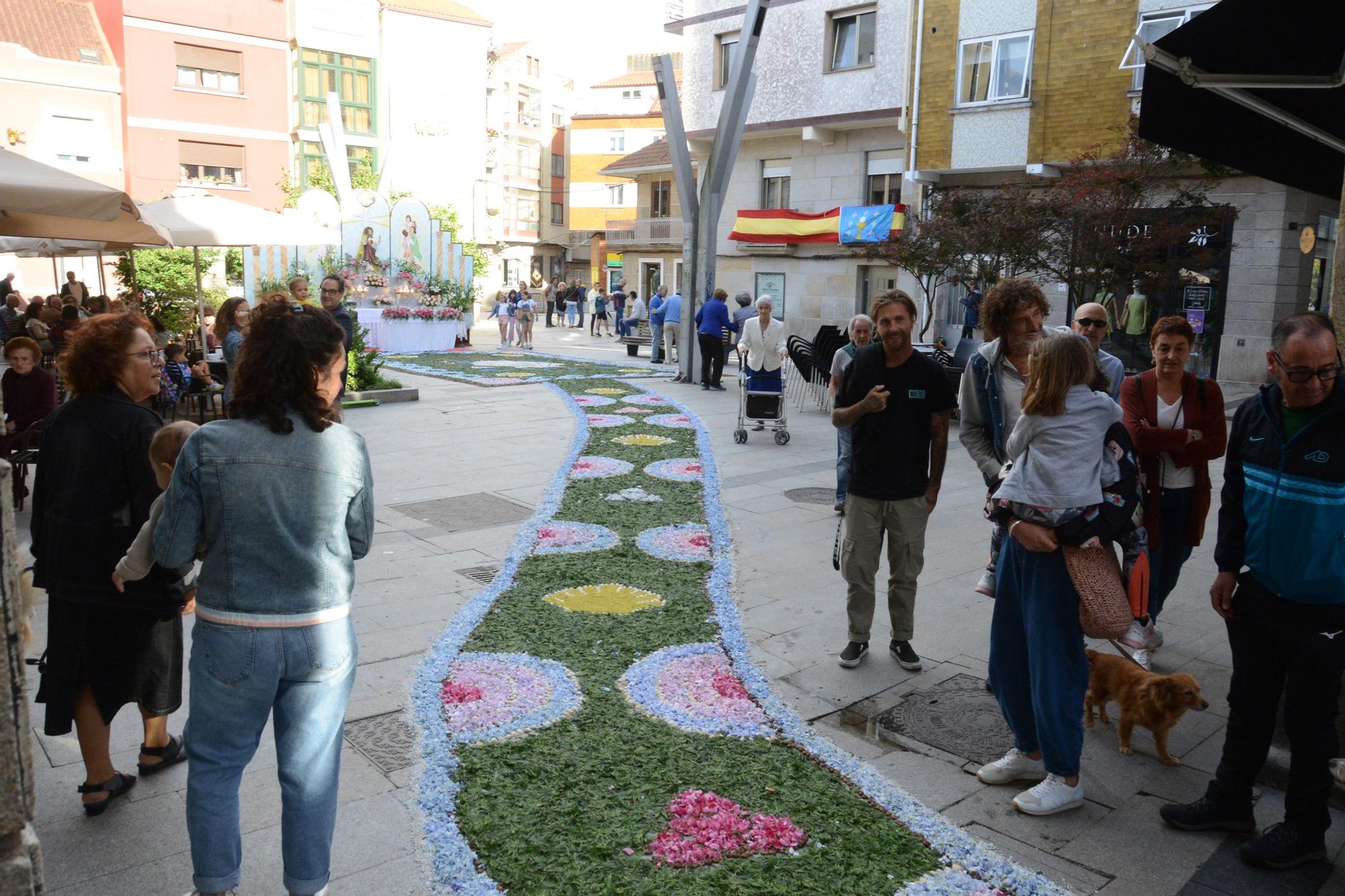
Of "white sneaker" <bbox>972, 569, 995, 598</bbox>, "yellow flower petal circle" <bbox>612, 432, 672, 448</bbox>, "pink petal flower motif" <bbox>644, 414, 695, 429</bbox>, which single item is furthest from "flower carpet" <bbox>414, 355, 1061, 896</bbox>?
"pink petal flower motif" <bbox>644, 414, 695, 429</bbox>

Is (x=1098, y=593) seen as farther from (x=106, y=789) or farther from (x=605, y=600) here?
(x=106, y=789)

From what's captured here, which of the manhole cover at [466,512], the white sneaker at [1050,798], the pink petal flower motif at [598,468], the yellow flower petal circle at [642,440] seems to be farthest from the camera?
the yellow flower petal circle at [642,440]

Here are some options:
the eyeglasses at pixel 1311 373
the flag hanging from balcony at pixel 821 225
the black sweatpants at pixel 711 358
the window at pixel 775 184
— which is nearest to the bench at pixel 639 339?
the flag hanging from balcony at pixel 821 225

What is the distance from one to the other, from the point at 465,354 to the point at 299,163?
846 inches

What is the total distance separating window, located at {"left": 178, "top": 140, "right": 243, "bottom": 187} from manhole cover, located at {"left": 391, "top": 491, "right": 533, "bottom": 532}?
33475mm

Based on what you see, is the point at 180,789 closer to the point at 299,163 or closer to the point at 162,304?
the point at 162,304

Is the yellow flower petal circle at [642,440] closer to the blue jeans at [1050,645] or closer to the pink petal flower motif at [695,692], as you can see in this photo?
the pink petal flower motif at [695,692]

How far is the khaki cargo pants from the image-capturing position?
16.4 ft

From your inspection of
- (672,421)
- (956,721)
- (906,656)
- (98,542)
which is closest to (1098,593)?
(956,721)

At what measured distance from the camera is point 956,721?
453 cm

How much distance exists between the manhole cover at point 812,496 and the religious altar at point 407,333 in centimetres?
1592

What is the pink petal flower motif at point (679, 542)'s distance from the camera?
23.3 ft

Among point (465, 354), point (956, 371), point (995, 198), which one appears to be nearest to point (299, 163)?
point (465, 354)

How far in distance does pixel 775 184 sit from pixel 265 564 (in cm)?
2827
